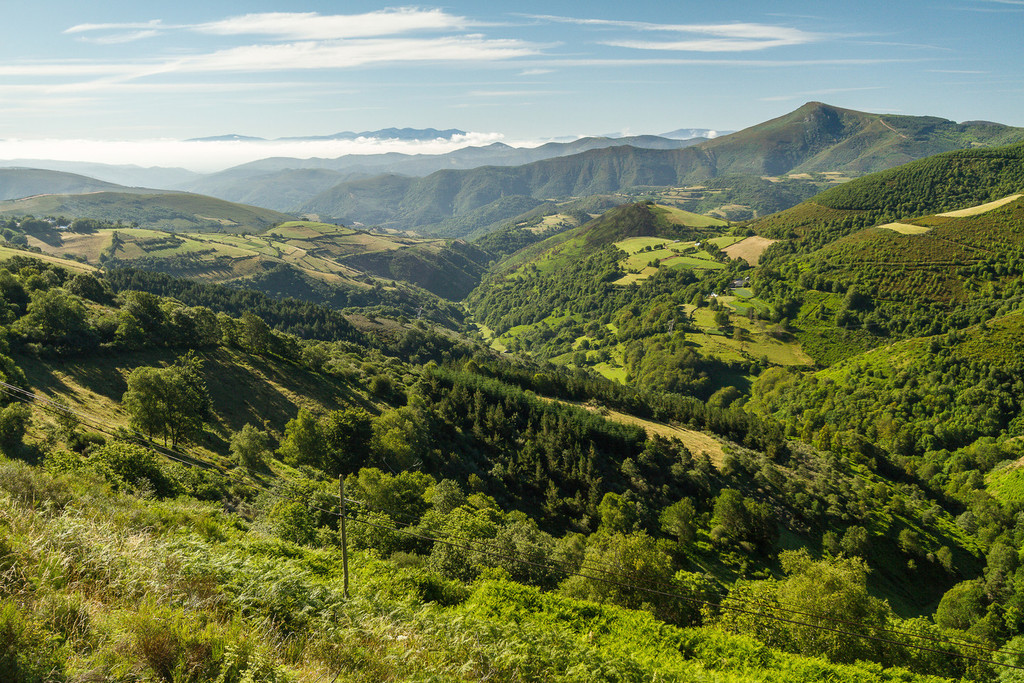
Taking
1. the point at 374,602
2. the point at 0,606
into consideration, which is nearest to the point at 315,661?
the point at 374,602

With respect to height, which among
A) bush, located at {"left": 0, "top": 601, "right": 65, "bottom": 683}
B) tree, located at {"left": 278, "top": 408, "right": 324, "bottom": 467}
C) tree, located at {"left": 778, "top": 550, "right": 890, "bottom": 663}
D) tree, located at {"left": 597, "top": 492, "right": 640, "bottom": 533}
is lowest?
tree, located at {"left": 597, "top": 492, "right": 640, "bottom": 533}

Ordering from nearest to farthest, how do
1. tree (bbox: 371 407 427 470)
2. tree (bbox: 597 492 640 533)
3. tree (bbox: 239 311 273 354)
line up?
tree (bbox: 597 492 640 533) < tree (bbox: 371 407 427 470) < tree (bbox: 239 311 273 354)

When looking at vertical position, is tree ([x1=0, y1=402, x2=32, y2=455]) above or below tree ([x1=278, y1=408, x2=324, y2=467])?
above

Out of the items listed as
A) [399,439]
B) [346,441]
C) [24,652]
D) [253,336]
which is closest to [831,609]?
[24,652]

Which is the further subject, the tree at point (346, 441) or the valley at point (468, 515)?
the tree at point (346, 441)

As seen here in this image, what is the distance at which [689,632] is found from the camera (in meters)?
27.7

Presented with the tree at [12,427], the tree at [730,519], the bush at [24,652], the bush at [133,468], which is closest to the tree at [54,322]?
the tree at [12,427]

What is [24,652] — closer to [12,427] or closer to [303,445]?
[12,427]

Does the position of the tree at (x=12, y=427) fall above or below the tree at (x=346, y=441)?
above

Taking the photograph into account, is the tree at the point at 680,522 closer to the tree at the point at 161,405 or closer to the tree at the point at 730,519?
the tree at the point at 730,519

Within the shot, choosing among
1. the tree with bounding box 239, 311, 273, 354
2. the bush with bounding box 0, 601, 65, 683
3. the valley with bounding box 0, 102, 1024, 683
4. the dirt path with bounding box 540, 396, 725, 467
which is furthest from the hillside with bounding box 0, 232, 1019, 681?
the dirt path with bounding box 540, 396, 725, 467

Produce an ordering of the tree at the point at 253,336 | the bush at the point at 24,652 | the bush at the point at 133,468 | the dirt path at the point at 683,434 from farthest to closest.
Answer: the dirt path at the point at 683,434 < the tree at the point at 253,336 < the bush at the point at 133,468 < the bush at the point at 24,652

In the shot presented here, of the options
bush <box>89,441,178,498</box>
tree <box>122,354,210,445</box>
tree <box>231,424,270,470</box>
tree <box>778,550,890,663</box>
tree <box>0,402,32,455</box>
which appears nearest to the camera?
tree <box>778,550,890,663</box>

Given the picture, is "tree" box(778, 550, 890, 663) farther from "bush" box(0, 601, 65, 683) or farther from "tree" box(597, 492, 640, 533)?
"bush" box(0, 601, 65, 683)
